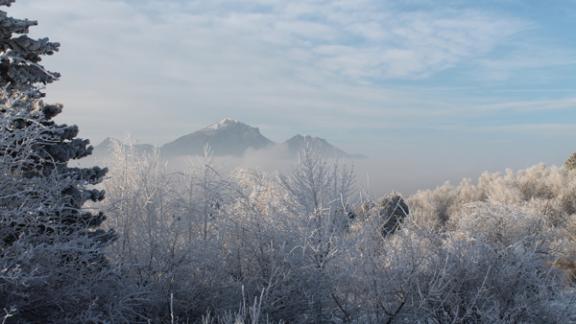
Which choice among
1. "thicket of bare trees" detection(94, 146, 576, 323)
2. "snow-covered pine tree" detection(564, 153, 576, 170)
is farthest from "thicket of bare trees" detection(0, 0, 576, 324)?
"snow-covered pine tree" detection(564, 153, 576, 170)

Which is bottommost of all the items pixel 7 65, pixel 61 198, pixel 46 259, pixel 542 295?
pixel 542 295

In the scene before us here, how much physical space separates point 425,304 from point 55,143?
4659 mm

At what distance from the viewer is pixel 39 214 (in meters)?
6.86

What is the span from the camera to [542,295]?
320 inches

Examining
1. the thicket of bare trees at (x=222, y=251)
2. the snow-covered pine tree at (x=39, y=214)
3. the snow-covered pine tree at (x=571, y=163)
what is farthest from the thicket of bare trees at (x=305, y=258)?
the snow-covered pine tree at (x=571, y=163)

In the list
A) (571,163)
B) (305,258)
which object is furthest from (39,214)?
(571,163)

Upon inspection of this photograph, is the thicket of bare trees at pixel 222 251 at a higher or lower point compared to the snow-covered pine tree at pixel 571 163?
lower

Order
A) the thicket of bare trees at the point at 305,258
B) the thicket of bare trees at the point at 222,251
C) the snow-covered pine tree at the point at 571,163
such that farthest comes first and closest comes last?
the snow-covered pine tree at the point at 571,163
the thicket of bare trees at the point at 305,258
the thicket of bare trees at the point at 222,251

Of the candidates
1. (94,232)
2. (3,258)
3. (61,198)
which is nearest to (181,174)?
(94,232)

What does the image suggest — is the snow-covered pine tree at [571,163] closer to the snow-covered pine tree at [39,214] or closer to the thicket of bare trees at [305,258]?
the thicket of bare trees at [305,258]

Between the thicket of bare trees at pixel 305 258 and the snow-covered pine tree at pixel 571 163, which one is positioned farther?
the snow-covered pine tree at pixel 571 163

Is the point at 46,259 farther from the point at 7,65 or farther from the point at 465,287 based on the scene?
the point at 465,287

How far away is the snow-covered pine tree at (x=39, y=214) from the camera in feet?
20.7

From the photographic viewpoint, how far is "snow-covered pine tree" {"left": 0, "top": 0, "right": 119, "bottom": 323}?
20.7ft
